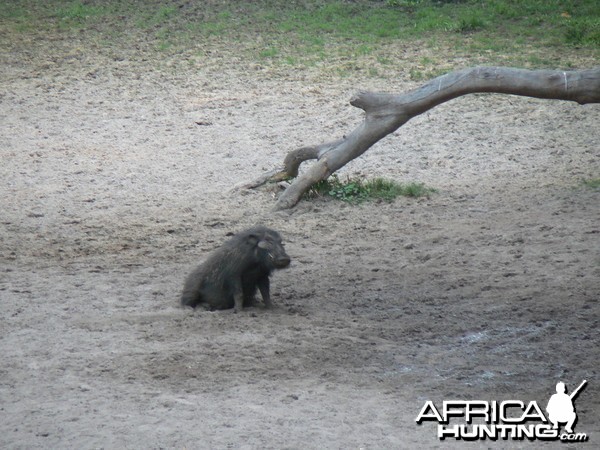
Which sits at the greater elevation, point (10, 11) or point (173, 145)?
point (10, 11)

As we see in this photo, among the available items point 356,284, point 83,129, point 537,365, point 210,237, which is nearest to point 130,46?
point 83,129

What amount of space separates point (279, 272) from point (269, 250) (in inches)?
41.9

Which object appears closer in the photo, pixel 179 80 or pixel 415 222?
pixel 415 222

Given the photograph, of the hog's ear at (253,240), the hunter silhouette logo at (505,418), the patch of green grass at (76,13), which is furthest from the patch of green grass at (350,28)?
the hunter silhouette logo at (505,418)

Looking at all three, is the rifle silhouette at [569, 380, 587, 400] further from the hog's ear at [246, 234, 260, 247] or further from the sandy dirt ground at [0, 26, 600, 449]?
the hog's ear at [246, 234, 260, 247]

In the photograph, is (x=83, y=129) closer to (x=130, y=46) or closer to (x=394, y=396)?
(x=130, y=46)

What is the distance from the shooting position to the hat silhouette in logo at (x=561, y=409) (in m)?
5.89

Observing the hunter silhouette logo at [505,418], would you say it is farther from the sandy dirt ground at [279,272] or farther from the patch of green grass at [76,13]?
the patch of green grass at [76,13]

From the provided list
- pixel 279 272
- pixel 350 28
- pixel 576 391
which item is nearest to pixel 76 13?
pixel 350 28

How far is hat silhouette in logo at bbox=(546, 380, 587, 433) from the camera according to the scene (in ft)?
19.3

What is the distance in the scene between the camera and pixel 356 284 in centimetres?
878

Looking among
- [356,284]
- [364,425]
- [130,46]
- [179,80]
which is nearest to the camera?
[364,425]

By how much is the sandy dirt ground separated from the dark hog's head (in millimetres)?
418

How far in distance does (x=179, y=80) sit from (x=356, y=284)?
7771 millimetres
